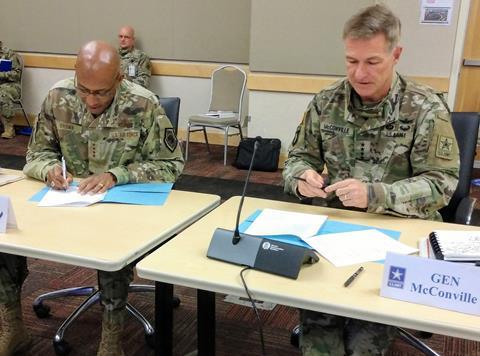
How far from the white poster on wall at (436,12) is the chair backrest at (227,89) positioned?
183cm

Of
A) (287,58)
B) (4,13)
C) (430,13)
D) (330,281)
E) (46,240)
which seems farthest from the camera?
(4,13)

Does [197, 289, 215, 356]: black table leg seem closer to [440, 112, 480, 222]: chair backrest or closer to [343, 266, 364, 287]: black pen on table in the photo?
[343, 266, 364, 287]: black pen on table

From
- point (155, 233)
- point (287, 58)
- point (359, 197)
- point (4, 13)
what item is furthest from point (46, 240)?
point (4, 13)

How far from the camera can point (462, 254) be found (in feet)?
3.51

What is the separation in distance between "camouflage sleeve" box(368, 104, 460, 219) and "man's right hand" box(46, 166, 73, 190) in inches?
38.4

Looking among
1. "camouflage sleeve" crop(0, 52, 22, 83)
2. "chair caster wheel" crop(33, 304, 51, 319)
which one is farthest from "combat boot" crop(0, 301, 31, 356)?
"camouflage sleeve" crop(0, 52, 22, 83)

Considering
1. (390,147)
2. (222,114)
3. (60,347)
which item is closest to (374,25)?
(390,147)

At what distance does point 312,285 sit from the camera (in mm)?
1023

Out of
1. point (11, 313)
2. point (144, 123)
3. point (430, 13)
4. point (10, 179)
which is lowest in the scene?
point (11, 313)

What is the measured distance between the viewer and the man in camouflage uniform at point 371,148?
1.26 m

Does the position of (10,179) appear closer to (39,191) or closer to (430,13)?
(39,191)

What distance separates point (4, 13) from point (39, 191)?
18.0 ft

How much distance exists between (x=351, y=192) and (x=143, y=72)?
441 cm

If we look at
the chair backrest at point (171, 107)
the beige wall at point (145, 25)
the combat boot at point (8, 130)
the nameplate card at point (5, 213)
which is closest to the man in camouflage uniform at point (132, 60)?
the beige wall at point (145, 25)
